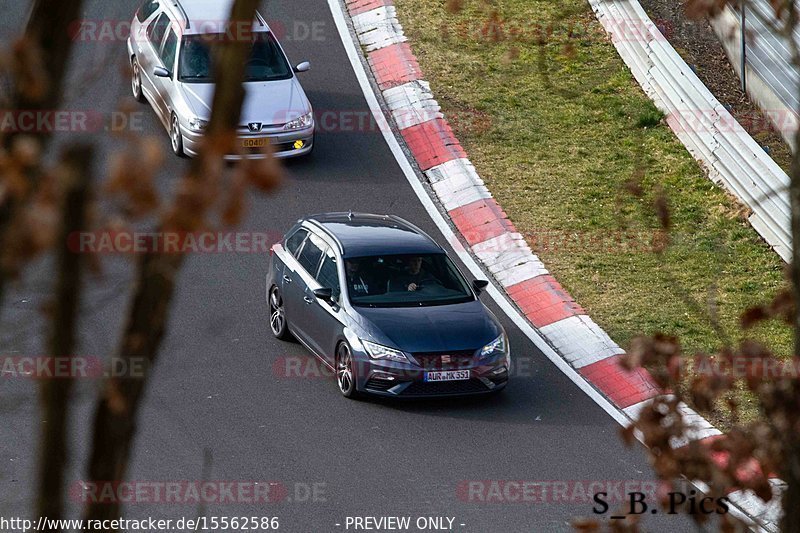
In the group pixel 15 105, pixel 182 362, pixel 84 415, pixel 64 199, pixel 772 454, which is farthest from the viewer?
pixel 182 362

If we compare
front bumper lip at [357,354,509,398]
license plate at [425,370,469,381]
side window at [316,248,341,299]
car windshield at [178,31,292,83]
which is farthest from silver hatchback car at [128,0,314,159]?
license plate at [425,370,469,381]

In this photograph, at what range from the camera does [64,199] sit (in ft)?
9.42

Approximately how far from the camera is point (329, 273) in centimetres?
1288

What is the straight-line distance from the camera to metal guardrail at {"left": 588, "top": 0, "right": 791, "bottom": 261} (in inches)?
615

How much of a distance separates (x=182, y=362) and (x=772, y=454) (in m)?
9.49

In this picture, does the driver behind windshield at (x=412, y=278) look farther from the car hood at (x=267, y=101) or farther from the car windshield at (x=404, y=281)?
the car hood at (x=267, y=101)

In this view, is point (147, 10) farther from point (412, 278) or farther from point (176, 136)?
point (412, 278)

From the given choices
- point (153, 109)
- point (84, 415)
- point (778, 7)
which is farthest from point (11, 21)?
point (778, 7)

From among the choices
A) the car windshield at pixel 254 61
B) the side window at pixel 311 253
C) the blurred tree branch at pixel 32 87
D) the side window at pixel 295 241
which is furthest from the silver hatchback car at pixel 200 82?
the blurred tree branch at pixel 32 87

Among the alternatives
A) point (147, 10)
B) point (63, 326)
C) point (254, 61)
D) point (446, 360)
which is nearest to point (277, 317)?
point (446, 360)

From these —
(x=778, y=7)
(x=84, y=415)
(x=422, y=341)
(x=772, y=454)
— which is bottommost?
(x=84, y=415)

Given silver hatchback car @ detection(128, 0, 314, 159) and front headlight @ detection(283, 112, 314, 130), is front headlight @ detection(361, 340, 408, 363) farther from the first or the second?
front headlight @ detection(283, 112, 314, 130)

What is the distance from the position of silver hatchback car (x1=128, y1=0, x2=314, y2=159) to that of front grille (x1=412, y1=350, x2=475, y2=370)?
530 cm

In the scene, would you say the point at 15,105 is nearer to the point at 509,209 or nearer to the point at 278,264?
the point at 278,264
